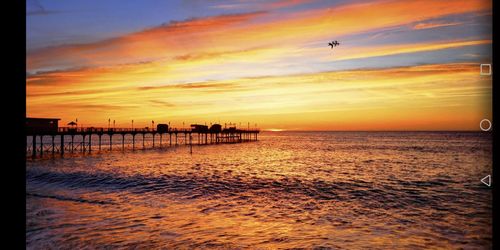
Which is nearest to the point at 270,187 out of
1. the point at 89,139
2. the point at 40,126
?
the point at 40,126

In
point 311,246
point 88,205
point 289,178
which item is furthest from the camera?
point 289,178

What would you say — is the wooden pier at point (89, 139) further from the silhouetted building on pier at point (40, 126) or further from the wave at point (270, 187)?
the wave at point (270, 187)

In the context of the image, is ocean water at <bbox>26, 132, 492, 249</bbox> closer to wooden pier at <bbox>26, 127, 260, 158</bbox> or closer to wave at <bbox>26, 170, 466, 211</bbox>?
wave at <bbox>26, 170, 466, 211</bbox>

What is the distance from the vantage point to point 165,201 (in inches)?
786

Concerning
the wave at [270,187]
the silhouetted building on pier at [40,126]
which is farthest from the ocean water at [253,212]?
the silhouetted building on pier at [40,126]

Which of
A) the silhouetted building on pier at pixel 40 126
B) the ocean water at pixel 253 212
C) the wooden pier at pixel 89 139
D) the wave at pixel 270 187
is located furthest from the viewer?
the wooden pier at pixel 89 139

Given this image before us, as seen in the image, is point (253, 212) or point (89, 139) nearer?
point (253, 212)

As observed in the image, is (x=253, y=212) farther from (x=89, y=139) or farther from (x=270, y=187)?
(x=89, y=139)

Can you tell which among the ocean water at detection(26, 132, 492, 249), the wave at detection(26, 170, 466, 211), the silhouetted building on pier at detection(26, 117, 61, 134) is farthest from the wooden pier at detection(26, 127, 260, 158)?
the ocean water at detection(26, 132, 492, 249)

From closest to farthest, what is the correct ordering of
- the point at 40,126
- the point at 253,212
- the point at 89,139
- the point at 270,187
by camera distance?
the point at 253,212
the point at 270,187
the point at 40,126
the point at 89,139

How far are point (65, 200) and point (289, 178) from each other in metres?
17.7

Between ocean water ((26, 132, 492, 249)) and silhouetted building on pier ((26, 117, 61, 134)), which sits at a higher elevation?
silhouetted building on pier ((26, 117, 61, 134))
